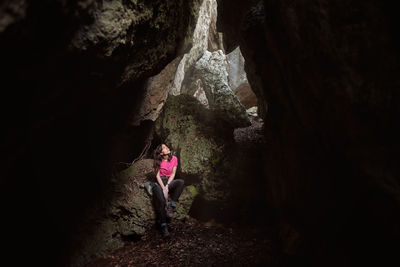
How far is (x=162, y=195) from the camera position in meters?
6.57

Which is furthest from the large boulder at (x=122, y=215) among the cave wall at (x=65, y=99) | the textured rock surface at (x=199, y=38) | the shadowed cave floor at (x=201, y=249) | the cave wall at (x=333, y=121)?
the textured rock surface at (x=199, y=38)

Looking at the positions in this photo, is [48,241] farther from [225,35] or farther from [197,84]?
[197,84]

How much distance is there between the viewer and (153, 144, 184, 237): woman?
21.6ft

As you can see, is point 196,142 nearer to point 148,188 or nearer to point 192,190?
point 192,190

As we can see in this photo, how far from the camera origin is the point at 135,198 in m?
6.96

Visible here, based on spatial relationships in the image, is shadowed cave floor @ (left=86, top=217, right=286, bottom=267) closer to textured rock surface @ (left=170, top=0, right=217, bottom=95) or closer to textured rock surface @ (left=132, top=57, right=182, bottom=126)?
textured rock surface @ (left=132, top=57, right=182, bottom=126)

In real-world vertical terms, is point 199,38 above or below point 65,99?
above

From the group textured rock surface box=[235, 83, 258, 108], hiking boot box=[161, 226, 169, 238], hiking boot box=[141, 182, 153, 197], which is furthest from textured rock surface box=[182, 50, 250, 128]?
hiking boot box=[161, 226, 169, 238]

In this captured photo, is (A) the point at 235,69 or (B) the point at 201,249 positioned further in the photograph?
(A) the point at 235,69

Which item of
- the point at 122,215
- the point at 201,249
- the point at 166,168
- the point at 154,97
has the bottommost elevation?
the point at 201,249

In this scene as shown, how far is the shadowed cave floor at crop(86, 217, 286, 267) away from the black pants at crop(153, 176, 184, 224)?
0.59 metres

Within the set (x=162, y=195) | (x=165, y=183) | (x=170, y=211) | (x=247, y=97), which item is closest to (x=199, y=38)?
(x=247, y=97)

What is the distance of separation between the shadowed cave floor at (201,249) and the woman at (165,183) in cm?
71

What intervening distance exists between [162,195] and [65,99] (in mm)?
4036
